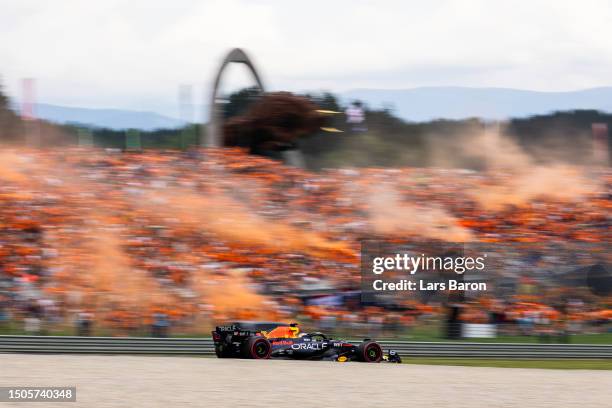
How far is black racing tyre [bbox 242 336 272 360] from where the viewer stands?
1495 cm

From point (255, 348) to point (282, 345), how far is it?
52 centimetres

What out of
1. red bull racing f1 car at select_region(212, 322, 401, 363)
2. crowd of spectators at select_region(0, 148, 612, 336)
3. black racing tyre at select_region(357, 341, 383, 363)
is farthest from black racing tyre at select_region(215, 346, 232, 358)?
crowd of spectators at select_region(0, 148, 612, 336)

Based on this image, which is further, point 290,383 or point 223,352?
point 223,352

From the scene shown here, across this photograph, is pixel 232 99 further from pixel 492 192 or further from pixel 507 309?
pixel 507 309

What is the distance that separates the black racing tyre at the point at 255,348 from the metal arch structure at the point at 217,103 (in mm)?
15886

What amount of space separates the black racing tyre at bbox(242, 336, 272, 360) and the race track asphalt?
1.38 ft

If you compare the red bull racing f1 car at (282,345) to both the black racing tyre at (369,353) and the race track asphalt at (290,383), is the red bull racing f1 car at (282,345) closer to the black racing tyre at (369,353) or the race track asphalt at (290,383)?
the black racing tyre at (369,353)

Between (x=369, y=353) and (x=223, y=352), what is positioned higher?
(x=223, y=352)

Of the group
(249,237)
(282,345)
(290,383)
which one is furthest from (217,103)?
(290,383)

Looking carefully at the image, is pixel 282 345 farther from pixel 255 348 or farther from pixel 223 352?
pixel 223 352

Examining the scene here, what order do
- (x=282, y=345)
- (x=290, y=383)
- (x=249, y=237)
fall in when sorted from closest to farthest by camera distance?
(x=290, y=383) → (x=282, y=345) → (x=249, y=237)

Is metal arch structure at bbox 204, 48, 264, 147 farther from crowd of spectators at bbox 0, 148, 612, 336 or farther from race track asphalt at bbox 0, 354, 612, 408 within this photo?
race track asphalt at bbox 0, 354, 612, 408

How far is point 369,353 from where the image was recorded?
606 inches

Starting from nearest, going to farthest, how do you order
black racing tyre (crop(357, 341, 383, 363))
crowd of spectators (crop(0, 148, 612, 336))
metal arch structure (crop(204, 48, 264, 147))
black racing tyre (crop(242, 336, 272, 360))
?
black racing tyre (crop(242, 336, 272, 360)), black racing tyre (crop(357, 341, 383, 363)), crowd of spectators (crop(0, 148, 612, 336)), metal arch structure (crop(204, 48, 264, 147))
